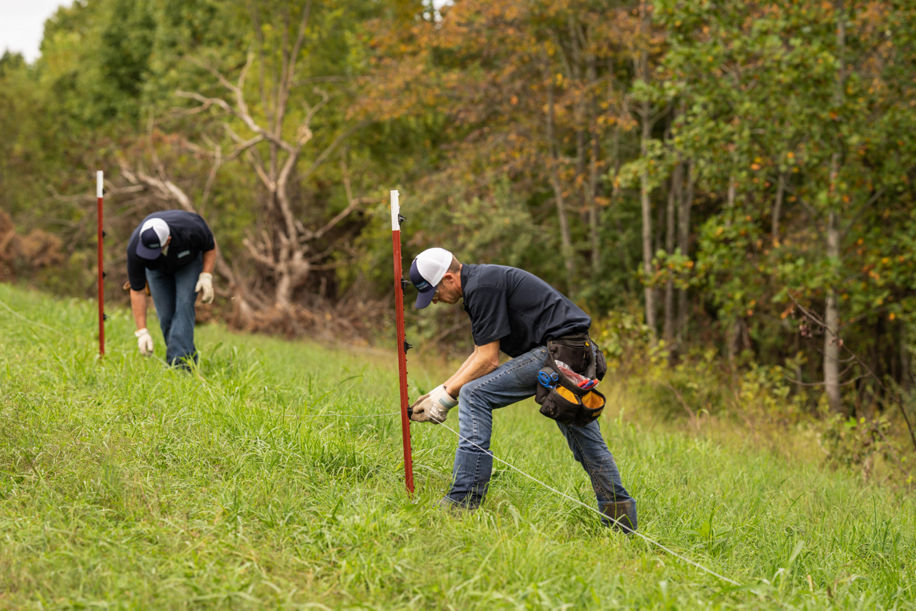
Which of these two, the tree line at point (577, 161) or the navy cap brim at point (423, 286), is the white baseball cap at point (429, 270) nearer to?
the navy cap brim at point (423, 286)

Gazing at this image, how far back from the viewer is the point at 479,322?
4.30 metres

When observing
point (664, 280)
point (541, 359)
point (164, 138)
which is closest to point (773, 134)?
point (664, 280)

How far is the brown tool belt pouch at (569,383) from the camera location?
4117 mm

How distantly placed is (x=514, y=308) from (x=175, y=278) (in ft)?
12.1

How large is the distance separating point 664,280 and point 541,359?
23.6ft

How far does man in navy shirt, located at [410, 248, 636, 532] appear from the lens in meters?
4.29

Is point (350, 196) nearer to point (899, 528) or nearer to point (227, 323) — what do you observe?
point (227, 323)

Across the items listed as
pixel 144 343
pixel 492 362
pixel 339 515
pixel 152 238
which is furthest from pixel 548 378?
pixel 144 343

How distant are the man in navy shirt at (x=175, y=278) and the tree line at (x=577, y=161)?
5675 mm

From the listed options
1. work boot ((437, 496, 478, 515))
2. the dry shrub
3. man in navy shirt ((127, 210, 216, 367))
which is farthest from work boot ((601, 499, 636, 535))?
the dry shrub

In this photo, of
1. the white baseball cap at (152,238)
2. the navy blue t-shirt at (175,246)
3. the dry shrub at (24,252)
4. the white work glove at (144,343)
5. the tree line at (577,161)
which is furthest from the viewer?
the dry shrub at (24,252)

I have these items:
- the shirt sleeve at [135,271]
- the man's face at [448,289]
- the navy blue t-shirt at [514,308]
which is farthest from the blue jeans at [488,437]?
the shirt sleeve at [135,271]

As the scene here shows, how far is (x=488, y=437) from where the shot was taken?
14.3 ft

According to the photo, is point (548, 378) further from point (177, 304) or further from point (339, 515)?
point (177, 304)
